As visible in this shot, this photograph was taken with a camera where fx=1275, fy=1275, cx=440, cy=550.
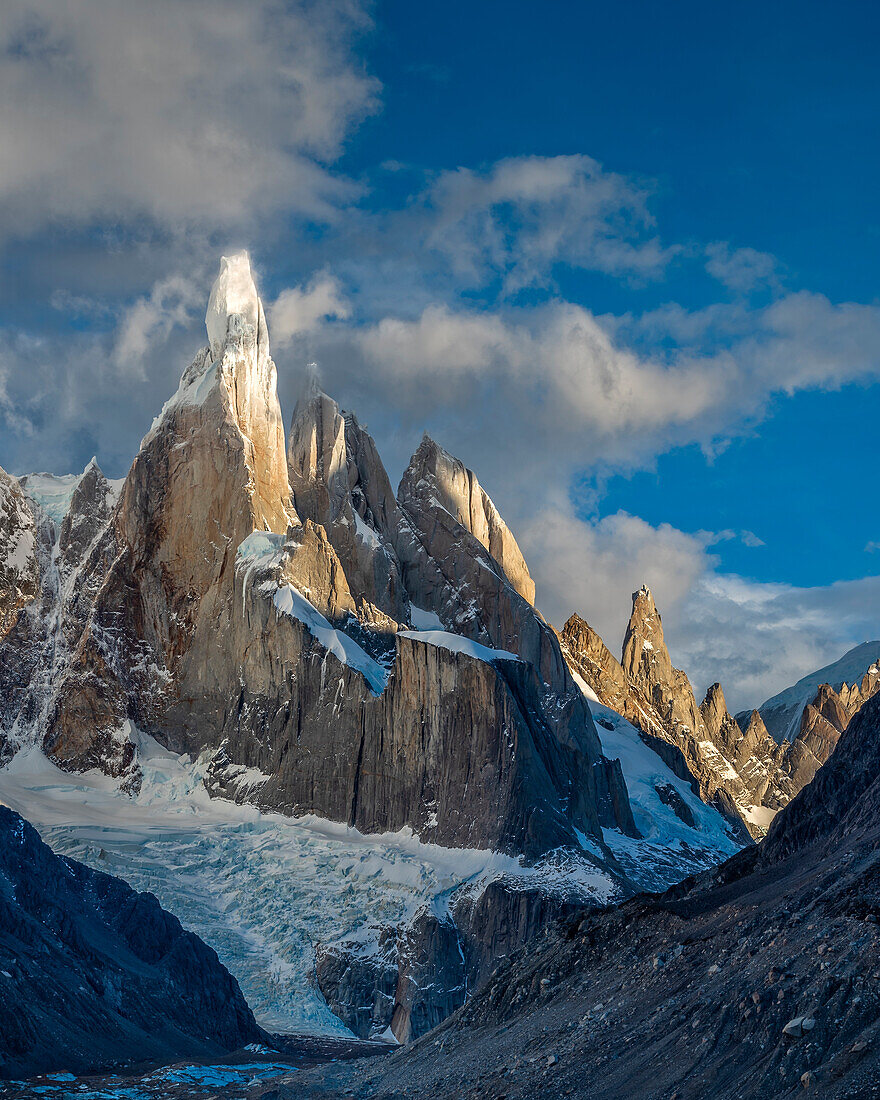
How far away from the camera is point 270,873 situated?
128250 millimetres

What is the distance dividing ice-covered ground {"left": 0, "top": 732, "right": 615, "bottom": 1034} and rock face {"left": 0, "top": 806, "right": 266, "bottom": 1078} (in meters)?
17.7

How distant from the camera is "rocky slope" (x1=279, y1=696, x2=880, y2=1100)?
105 feet

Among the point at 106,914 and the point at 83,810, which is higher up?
the point at 83,810

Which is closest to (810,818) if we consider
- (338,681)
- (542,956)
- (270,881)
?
(542,956)

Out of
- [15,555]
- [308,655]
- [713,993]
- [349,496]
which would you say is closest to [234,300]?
[349,496]

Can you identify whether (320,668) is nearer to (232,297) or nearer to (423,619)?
(423,619)

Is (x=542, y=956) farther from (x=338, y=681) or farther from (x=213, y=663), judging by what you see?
(x=213, y=663)

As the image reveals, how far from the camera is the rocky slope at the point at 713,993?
105 feet

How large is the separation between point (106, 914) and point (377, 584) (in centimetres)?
9150

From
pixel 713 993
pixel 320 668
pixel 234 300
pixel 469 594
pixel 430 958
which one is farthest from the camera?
pixel 469 594

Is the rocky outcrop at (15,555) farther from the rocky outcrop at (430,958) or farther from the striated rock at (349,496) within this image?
the rocky outcrop at (430,958)

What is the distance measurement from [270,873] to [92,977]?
57637 millimetres

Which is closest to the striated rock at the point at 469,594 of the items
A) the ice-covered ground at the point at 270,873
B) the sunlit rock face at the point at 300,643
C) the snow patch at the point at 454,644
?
the sunlit rock face at the point at 300,643

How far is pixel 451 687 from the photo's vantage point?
5541 inches
